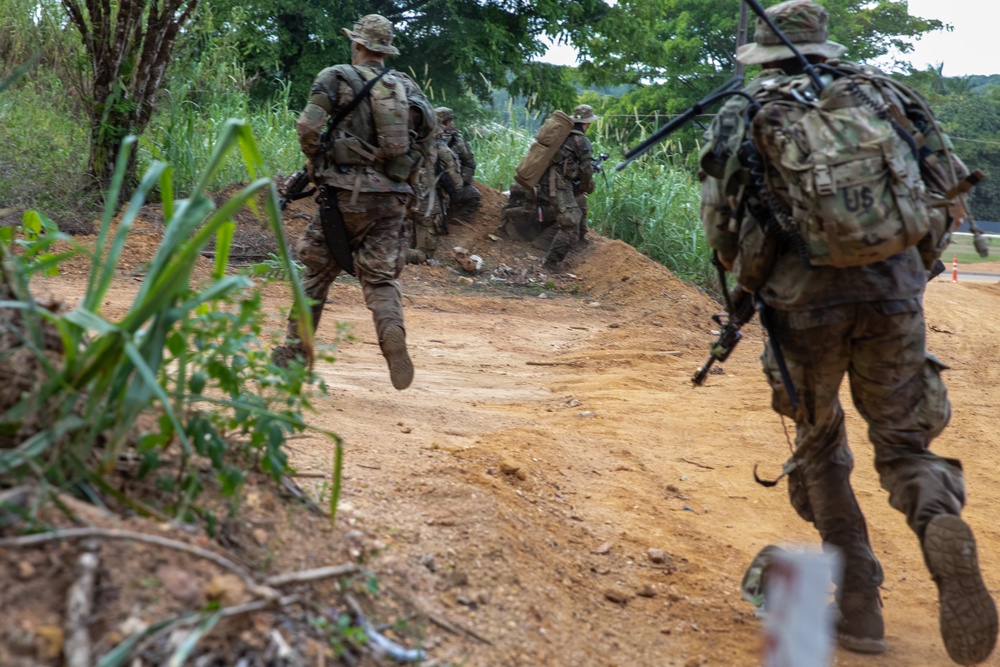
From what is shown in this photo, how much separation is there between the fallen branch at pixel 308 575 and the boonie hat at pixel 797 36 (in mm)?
2142

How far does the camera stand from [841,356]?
10.9ft

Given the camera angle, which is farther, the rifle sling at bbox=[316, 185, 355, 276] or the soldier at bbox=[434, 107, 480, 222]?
the soldier at bbox=[434, 107, 480, 222]

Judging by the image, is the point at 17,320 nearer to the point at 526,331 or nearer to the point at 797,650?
the point at 797,650

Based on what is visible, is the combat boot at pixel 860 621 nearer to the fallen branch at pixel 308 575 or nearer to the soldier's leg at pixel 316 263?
the fallen branch at pixel 308 575

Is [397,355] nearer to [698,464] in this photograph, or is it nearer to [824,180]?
[698,464]

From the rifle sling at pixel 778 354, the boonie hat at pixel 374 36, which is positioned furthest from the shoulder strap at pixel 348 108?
the rifle sling at pixel 778 354

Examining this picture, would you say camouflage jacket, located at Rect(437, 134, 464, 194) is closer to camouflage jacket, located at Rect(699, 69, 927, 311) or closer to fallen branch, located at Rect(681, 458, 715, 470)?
fallen branch, located at Rect(681, 458, 715, 470)

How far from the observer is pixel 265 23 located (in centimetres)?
1989

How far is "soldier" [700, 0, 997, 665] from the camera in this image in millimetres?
3031

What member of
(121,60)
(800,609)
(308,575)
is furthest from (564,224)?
(800,609)

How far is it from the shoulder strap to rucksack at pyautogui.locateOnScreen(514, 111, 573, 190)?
23.4 feet

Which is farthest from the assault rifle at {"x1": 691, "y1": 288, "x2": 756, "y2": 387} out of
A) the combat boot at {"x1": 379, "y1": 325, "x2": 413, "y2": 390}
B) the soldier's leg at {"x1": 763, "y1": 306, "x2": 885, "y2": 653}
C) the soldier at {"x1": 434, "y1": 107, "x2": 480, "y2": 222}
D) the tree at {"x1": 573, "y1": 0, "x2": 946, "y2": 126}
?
the tree at {"x1": 573, "y1": 0, "x2": 946, "y2": 126}

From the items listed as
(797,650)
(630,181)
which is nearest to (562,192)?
(630,181)

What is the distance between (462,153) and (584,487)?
903 centimetres
